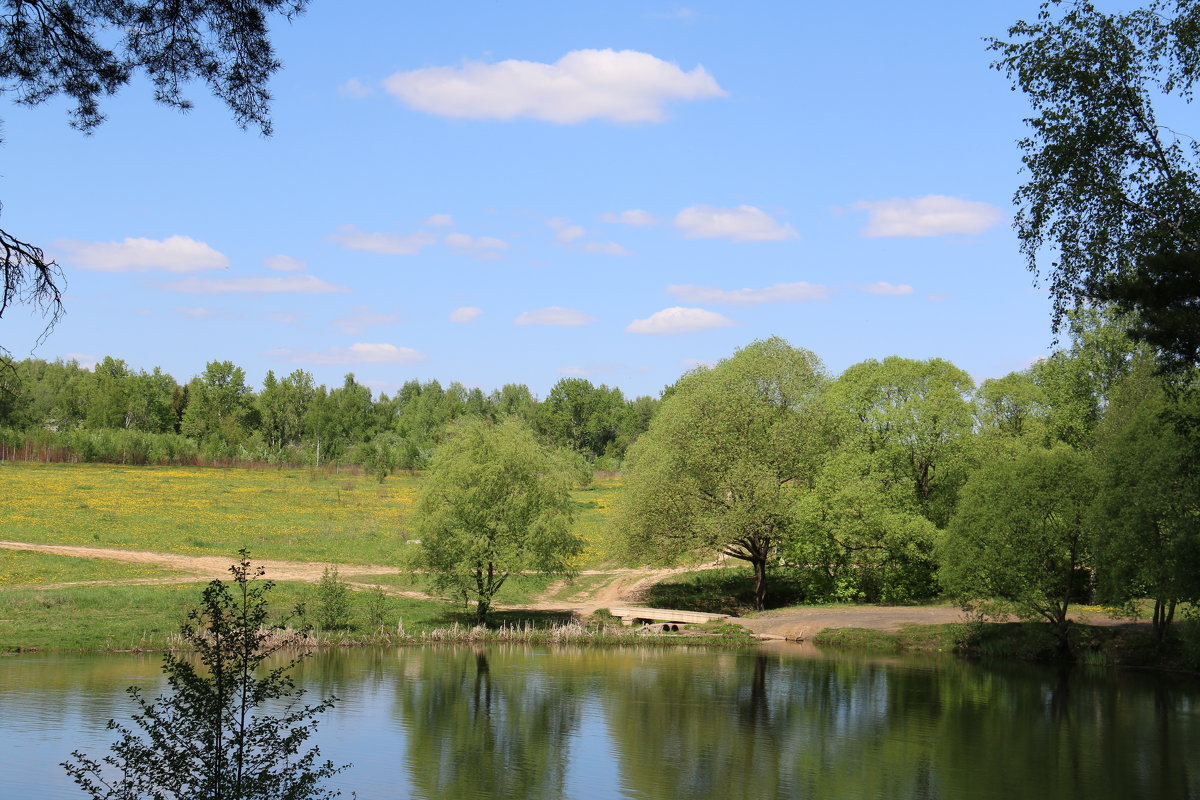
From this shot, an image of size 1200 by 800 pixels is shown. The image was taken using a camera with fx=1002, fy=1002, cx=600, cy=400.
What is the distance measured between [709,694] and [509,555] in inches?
527

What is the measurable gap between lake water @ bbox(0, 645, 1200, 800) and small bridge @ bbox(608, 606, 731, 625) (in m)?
8.10

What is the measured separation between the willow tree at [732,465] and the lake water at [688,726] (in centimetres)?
1050

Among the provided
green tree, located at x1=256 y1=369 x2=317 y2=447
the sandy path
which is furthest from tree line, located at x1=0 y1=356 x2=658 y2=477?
the sandy path

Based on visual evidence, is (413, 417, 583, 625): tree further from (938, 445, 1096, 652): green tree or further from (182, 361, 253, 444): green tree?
(182, 361, 253, 444): green tree

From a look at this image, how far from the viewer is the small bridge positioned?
4888 cm

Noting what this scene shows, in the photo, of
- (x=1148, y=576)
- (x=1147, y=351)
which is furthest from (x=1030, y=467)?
(x=1147, y=351)

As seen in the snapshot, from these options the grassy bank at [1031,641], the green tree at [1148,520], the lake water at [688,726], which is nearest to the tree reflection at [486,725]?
the lake water at [688,726]

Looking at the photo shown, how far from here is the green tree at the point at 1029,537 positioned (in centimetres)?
3925

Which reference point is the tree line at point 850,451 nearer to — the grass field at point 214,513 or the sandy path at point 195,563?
the grass field at point 214,513

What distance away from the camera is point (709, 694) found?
33406 millimetres

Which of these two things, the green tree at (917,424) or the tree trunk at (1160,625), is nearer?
the tree trunk at (1160,625)

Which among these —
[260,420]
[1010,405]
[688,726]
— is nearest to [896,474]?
[1010,405]

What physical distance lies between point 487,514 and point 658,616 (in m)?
10.8

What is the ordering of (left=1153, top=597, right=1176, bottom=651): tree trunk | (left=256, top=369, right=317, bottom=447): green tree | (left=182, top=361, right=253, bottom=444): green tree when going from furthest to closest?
1. (left=256, top=369, right=317, bottom=447): green tree
2. (left=182, top=361, right=253, bottom=444): green tree
3. (left=1153, top=597, right=1176, bottom=651): tree trunk
